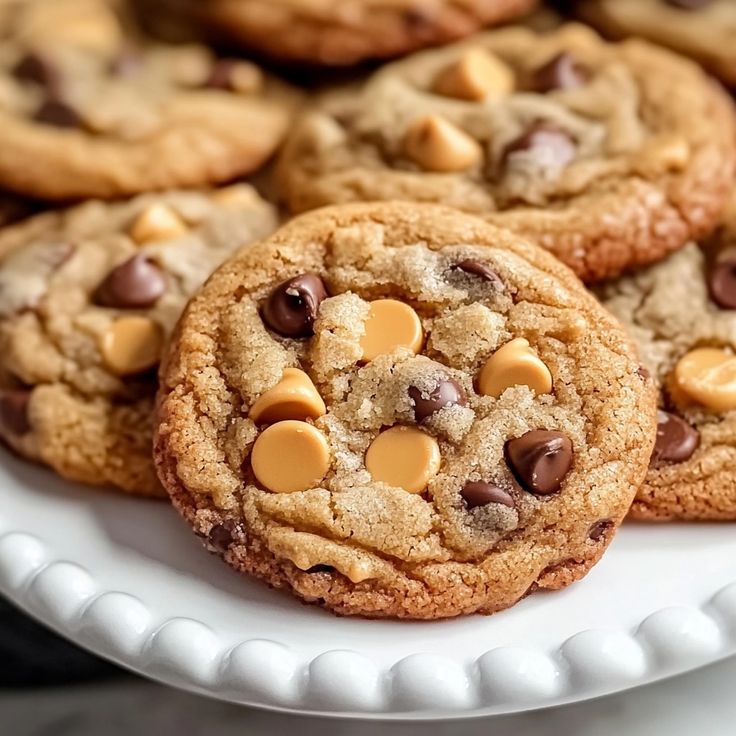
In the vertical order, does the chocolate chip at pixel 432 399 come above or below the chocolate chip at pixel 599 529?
above

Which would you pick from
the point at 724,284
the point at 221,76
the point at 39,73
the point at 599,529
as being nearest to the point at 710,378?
the point at 724,284

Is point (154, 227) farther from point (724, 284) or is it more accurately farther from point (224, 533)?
point (724, 284)

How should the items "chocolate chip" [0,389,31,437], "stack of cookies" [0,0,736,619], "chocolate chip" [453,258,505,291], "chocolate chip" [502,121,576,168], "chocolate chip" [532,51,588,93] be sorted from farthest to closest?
"chocolate chip" [532,51,588,93], "chocolate chip" [502,121,576,168], "chocolate chip" [0,389,31,437], "chocolate chip" [453,258,505,291], "stack of cookies" [0,0,736,619]

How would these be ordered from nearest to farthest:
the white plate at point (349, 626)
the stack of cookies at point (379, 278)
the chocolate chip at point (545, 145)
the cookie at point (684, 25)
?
the white plate at point (349, 626) < the stack of cookies at point (379, 278) < the chocolate chip at point (545, 145) < the cookie at point (684, 25)

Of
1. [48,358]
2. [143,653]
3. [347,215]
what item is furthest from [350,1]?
[143,653]

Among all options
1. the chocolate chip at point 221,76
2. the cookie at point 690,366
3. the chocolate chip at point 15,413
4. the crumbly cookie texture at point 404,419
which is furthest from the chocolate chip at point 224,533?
the chocolate chip at point 221,76

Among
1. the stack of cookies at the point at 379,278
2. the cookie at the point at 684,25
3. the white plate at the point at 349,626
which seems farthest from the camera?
the cookie at the point at 684,25

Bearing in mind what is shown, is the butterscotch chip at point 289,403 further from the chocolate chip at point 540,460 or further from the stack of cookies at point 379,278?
the chocolate chip at point 540,460

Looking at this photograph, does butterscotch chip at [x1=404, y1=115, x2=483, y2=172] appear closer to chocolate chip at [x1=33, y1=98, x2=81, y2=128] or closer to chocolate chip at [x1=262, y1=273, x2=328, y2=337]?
chocolate chip at [x1=262, y1=273, x2=328, y2=337]

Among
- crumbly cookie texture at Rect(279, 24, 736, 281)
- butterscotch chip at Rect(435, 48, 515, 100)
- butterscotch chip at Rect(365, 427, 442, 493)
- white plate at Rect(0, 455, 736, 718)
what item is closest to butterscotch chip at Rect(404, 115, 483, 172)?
crumbly cookie texture at Rect(279, 24, 736, 281)
